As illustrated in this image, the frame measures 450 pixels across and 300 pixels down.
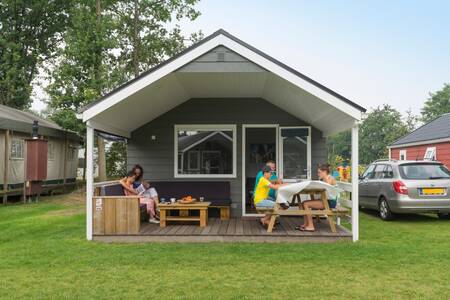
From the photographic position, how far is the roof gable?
49.1 ft

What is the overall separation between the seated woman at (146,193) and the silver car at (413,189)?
5.15m

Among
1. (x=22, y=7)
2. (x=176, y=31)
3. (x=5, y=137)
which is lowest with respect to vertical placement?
(x=5, y=137)

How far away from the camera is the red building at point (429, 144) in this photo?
14.5 meters

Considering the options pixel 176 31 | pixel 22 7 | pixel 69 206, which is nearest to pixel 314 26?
pixel 176 31

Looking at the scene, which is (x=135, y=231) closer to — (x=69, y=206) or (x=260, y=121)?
(x=260, y=121)

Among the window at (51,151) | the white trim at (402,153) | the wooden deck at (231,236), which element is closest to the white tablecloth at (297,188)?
the wooden deck at (231,236)

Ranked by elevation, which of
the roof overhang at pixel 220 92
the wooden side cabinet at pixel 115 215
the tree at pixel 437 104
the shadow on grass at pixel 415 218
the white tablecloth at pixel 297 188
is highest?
the tree at pixel 437 104

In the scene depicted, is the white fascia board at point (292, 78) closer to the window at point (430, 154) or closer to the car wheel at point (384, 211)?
the car wheel at point (384, 211)

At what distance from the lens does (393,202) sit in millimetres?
8820

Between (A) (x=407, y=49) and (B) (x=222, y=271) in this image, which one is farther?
(A) (x=407, y=49)

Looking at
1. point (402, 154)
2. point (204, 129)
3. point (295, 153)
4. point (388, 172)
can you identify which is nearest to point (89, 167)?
point (204, 129)

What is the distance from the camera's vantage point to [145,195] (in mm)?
8023

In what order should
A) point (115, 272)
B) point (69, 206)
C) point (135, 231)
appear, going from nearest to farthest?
point (115, 272), point (135, 231), point (69, 206)

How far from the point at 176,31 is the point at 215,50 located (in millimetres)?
14477
